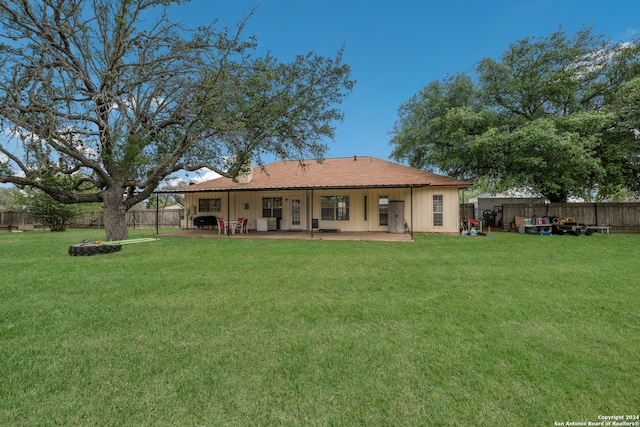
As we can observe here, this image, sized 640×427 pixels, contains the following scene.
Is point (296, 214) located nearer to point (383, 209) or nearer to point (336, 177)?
point (336, 177)

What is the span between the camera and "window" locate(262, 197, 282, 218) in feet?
53.3

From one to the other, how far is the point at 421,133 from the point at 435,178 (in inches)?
148

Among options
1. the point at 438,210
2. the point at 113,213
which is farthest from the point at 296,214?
the point at 113,213

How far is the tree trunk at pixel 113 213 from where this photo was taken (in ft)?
37.2

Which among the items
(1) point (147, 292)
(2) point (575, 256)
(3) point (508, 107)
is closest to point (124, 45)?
(1) point (147, 292)

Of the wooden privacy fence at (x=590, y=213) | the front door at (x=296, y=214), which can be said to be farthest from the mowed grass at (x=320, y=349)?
the wooden privacy fence at (x=590, y=213)

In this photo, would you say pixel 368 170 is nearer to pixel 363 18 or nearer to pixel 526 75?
pixel 363 18

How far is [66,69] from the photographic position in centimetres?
984

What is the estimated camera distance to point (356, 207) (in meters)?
15.1

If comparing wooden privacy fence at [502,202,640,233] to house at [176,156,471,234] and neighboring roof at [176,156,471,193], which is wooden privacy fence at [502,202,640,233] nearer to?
neighboring roof at [176,156,471,193]

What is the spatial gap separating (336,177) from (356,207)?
2.00 m

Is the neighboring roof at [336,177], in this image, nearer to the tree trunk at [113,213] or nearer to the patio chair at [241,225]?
the patio chair at [241,225]

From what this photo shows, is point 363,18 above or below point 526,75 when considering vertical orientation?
above

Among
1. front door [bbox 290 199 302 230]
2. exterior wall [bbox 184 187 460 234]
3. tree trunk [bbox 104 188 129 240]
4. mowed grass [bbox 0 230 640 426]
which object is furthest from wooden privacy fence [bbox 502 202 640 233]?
tree trunk [bbox 104 188 129 240]
